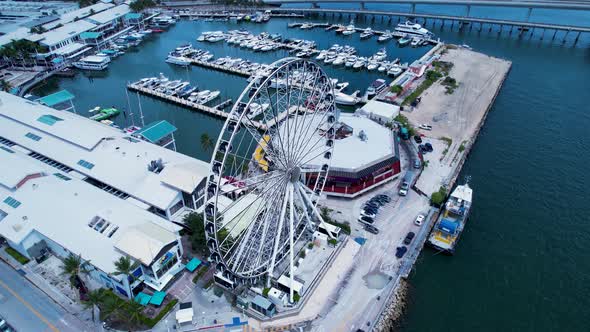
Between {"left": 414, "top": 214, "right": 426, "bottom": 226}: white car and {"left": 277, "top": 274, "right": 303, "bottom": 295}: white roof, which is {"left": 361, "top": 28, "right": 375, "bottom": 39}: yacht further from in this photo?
{"left": 277, "top": 274, "right": 303, "bottom": 295}: white roof

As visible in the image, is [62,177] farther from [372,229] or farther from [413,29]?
[413,29]

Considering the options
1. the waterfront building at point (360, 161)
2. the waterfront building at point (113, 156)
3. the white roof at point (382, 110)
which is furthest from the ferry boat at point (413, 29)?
the waterfront building at point (113, 156)

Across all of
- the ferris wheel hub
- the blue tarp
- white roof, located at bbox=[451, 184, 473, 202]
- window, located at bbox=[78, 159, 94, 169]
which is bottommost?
the blue tarp

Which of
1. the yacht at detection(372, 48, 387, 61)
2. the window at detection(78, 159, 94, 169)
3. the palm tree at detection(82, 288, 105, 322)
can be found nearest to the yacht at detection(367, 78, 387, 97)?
the yacht at detection(372, 48, 387, 61)

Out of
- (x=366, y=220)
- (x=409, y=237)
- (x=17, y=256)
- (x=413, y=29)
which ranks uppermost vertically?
(x=413, y=29)

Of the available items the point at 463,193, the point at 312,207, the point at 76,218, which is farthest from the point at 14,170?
the point at 463,193

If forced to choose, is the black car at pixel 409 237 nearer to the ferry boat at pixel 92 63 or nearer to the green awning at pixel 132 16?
the ferry boat at pixel 92 63
